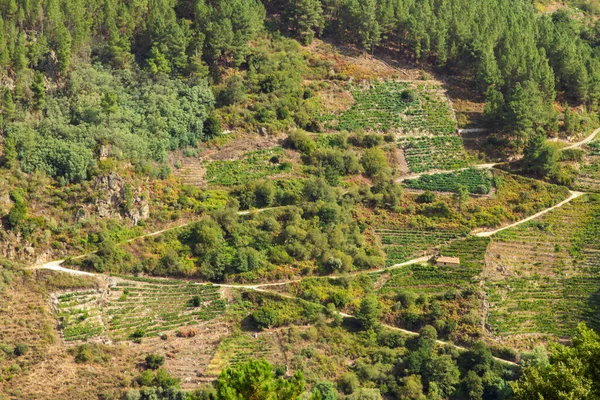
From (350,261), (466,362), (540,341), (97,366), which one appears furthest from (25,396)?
(540,341)

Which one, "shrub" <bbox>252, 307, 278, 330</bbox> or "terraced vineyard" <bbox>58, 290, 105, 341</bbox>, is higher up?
"shrub" <bbox>252, 307, 278, 330</bbox>

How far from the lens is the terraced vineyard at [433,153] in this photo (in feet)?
304

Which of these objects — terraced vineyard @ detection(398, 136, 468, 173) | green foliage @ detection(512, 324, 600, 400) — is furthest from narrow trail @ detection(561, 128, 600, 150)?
green foliage @ detection(512, 324, 600, 400)

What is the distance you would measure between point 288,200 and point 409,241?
496 inches

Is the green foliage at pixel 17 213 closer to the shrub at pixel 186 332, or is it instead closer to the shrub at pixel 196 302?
the shrub at pixel 196 302

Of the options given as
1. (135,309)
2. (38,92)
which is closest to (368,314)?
(135,309)

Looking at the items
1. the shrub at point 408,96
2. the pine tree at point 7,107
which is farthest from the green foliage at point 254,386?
the shrub at point 408,96

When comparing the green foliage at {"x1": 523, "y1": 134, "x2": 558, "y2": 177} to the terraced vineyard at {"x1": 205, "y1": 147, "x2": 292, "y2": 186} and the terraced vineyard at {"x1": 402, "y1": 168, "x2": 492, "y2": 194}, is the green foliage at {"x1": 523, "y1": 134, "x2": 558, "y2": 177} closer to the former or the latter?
the terraced vineyard at {"x1": 402, "y1": 168, "x2": 492, "y2": 194}

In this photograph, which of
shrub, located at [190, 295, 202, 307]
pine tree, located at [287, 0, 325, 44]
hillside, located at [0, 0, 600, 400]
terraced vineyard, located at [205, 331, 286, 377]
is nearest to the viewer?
terraced vineyard, located at [205, 331, 286, 377]

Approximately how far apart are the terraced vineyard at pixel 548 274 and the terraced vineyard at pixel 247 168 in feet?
76.7

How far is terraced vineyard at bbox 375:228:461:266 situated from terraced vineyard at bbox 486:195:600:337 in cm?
488

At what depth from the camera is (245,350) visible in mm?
72562

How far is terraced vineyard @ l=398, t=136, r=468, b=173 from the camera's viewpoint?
92562 mm

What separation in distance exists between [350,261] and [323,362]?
37.9ft
